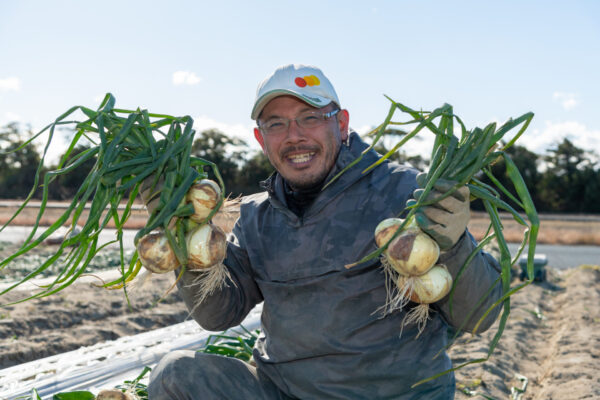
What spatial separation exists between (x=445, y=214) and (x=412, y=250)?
0.14 metres

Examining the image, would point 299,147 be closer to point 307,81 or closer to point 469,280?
point 307,81

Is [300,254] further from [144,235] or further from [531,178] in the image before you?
Result: [531,178]

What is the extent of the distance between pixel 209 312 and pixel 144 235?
0.58 meters

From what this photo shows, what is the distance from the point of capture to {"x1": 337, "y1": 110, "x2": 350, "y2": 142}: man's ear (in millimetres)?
2387

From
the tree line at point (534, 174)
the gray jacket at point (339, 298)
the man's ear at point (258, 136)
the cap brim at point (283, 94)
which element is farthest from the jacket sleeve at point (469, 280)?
the tree line at point (534, 174)

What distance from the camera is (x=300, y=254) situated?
2.09 m

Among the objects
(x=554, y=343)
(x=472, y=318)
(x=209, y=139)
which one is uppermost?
(x=209, y=139)

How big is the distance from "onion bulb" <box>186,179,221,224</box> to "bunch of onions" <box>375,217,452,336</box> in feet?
1.74

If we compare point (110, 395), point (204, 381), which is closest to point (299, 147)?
point (204, 381)

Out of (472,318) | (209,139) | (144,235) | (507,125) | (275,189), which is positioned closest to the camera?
(507,125)

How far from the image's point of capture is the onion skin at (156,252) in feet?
5.41

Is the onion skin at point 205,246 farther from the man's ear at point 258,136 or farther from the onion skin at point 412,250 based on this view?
the man's ear at point 258,136

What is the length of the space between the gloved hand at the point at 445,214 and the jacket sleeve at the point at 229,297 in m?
0.86

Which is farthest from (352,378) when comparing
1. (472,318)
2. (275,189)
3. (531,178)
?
(531,178)
